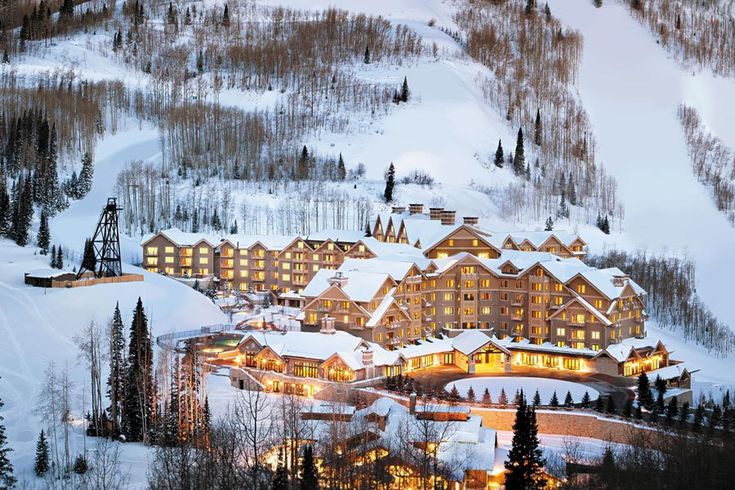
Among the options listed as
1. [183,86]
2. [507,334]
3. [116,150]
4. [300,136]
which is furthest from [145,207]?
[507,334]

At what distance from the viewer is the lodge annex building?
50.8 metres

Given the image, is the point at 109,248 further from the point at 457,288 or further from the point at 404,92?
the point at 404,92

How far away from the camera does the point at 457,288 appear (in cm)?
5669

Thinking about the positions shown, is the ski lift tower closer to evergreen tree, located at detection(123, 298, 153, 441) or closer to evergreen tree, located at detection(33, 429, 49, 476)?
evergreen tree, located at detection(123, 298, 153, 441)

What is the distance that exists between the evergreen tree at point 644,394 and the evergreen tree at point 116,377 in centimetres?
2304

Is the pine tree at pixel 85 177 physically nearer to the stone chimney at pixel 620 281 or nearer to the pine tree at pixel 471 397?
the stone chimney at pixel 620 281

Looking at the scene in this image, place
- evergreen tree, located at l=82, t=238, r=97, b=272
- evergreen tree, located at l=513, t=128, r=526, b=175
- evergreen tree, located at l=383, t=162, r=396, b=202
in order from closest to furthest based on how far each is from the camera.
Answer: evergreen tree, located at l=82, t=238, r=97, b=272
evergreen tree, located at l=383, t=162, r=396, b=202
evergreen tree, located at l=513, t=128, r=526, b=175

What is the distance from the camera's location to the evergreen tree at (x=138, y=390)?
36.5m

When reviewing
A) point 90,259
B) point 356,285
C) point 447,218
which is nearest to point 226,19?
point 447,218

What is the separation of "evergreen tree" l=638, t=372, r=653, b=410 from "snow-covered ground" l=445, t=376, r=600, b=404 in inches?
79.9

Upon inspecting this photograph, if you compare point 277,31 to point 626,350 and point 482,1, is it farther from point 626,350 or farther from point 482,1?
point 626,350

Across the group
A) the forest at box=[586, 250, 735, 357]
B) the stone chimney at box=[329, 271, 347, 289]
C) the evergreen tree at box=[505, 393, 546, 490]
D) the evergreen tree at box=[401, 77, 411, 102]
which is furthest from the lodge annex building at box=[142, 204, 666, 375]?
the evergreen tree at box=[401, 77, 411, 102]

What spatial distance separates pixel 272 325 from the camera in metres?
55.4

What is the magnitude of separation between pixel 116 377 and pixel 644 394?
23.8 metres
